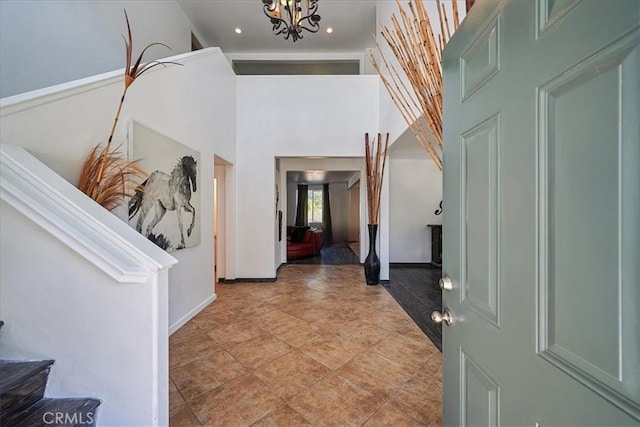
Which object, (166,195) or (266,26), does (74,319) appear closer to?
(166,195)

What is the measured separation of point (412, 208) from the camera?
604 centimetres

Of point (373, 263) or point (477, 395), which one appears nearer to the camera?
point (477, 395)

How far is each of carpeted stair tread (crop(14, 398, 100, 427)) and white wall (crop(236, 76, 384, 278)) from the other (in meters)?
3.65

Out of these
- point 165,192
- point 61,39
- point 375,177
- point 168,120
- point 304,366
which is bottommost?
point 304,366

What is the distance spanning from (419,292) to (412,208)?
8.09ft

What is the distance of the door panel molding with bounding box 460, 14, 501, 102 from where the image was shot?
0.82 metres

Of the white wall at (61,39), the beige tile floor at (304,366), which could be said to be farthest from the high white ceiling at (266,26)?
the beige tile floor at (304,366)

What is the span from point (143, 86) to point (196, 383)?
2635 mm

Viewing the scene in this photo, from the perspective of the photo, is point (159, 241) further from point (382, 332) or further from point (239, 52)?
point (239, 52)

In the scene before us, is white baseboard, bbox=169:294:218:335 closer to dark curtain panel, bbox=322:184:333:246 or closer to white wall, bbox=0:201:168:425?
white wall, bbox=0:201:168:425

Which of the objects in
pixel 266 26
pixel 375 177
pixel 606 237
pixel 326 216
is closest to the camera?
pixel 606 237

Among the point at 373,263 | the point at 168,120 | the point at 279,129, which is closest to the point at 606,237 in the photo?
the point at 168,120

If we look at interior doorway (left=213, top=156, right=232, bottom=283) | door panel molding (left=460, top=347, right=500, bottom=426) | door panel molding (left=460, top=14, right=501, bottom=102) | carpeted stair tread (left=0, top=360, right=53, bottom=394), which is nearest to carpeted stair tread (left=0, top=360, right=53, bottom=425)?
carpeted stair tread (left=0, top=360, right=53, bottom=394)

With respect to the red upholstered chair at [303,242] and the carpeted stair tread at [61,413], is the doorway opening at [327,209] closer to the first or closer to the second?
the red upholstered chair at [303,242]
